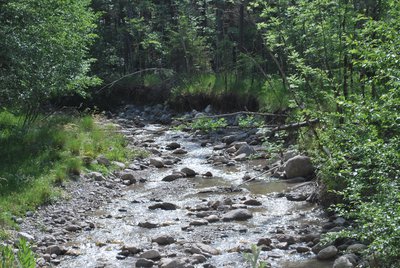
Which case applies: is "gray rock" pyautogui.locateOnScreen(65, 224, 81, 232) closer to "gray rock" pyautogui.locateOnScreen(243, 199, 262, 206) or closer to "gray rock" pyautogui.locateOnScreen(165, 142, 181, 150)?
"gray rock" pyautogui.locateOnScreen(243, 199, 262, 206)

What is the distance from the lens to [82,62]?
17.7 m

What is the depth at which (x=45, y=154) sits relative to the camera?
13.8 m

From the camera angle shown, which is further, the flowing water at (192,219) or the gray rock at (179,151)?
the gray rock at (179,151)

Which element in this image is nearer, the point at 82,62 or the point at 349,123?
the point at 349,123

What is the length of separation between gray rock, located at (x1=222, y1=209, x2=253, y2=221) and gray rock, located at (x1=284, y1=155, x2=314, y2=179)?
10.2ft

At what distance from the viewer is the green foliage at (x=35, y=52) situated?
44.1 feet

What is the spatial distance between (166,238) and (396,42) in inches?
208

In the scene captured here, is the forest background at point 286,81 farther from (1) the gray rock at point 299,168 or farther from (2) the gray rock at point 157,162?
(2) the gray rock at point 157,162

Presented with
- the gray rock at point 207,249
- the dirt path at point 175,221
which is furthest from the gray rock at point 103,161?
the gray rock at point 207,249

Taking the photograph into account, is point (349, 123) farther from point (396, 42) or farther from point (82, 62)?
point (82, 62)

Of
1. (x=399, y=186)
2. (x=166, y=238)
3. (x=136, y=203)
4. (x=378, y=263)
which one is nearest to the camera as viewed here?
(x=399, y=186)

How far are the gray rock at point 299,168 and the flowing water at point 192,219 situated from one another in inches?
16.6

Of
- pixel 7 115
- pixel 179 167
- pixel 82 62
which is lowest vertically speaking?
pixel 179 167

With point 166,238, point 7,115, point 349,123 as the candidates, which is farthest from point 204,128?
point 7,115
